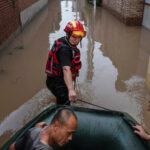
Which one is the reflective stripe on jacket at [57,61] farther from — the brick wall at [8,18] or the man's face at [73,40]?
the brick wall at [8,18]

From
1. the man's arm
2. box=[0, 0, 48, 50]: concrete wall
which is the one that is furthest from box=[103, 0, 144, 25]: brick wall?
the man's arm

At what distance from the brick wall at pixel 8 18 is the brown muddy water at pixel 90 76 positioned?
20.1 inches

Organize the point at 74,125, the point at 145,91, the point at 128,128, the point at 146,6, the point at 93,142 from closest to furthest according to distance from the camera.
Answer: the point at 74,125 → the point at 128,128 → the point at 93,142 → the point at 145,91 → the point at 146,6

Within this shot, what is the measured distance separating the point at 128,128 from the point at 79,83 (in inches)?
103

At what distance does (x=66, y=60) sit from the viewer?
86.7 inches

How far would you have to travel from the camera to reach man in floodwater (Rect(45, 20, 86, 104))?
218 centimetres

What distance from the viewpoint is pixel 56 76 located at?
2.61 meters

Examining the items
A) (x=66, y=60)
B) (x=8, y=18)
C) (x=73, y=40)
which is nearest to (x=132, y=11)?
(x=8, y=18)

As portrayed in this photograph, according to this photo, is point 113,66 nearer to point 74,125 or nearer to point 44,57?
point 44,57

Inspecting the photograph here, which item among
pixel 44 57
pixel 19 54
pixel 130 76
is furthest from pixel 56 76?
pixel 19 54

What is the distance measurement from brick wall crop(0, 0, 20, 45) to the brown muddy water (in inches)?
20.1

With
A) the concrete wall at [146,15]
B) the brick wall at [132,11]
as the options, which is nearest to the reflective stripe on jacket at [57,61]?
the concrete wall at [146,15]

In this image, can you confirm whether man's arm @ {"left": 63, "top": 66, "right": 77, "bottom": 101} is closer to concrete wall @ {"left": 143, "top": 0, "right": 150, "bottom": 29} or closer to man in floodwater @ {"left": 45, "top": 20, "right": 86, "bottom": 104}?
man in floodwater @ {"left": 45, "top": 20, "right": 86, "bottom": 104}

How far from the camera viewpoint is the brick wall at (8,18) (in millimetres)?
6789
